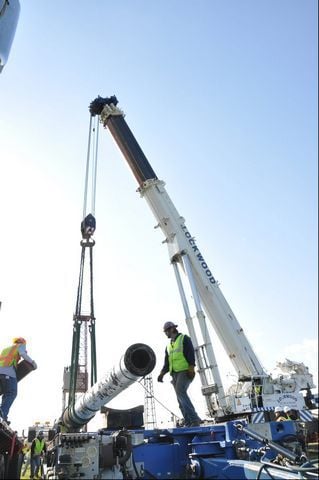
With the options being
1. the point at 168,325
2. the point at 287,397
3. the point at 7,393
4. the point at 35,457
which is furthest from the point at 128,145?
the point at 35,457

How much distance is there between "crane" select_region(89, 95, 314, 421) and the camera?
9.53 m

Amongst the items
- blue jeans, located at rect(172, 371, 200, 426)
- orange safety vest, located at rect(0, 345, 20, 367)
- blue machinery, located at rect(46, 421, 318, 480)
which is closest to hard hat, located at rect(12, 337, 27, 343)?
orange safety vest, located at rect(0, 345, 20, 367)

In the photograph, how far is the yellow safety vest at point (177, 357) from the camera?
20.6ft

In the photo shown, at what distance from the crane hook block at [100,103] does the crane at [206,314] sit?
53 cm

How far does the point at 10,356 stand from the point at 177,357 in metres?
2.90

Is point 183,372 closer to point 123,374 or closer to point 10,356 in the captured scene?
point 123,374

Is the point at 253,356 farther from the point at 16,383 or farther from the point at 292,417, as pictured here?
the point at 16,383

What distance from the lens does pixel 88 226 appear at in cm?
1035

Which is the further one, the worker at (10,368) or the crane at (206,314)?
the crane at (206,314)

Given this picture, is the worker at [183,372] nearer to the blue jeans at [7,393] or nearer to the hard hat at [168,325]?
the hard hat at [168,325]

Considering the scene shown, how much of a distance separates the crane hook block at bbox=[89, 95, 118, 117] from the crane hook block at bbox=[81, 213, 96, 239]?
203 inches

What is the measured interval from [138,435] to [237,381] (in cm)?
582

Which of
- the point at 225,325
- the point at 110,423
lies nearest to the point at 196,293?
the point at 225,325

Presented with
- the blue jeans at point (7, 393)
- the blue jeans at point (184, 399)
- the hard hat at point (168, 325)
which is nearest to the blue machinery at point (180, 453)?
the blue jeans at point (184, 399)
